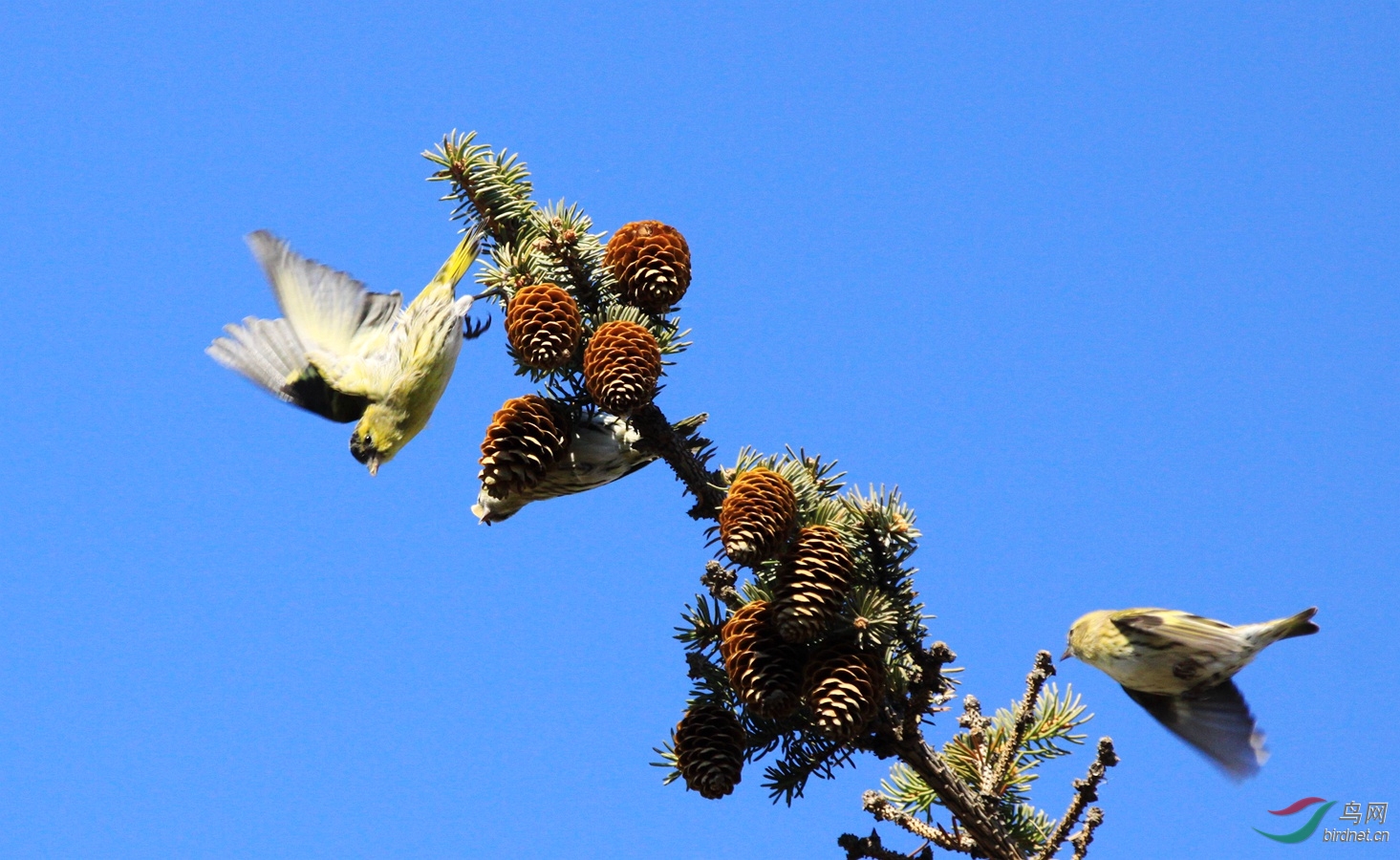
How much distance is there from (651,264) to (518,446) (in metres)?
0.64

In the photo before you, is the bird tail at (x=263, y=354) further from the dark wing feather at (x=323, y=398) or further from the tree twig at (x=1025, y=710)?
the tree twig at (x=1025, y=710)

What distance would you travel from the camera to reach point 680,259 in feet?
10.9

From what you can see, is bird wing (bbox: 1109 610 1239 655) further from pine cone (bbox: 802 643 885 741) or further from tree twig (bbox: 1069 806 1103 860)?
pine cone (bbox: 802 643 885 741)

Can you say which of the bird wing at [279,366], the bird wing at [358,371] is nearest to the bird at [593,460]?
the bird wing at [358,371]

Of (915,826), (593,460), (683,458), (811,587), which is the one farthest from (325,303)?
(915,826)

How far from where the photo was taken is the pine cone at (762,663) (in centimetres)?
288

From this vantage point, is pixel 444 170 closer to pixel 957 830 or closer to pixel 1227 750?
pixel 957 830

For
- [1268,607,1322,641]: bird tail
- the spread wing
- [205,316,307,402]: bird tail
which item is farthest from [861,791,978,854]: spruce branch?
[205,316,307,402]: bird tail

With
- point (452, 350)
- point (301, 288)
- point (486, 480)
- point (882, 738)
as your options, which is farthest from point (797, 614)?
point (301, 288)

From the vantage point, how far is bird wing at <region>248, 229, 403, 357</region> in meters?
5.08

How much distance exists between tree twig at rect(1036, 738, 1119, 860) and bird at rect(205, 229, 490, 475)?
3106mm

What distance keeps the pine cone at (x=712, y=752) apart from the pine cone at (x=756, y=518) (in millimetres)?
449

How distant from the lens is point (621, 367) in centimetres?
305

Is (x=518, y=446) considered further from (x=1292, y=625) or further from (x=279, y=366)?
(x=279, y=366)
